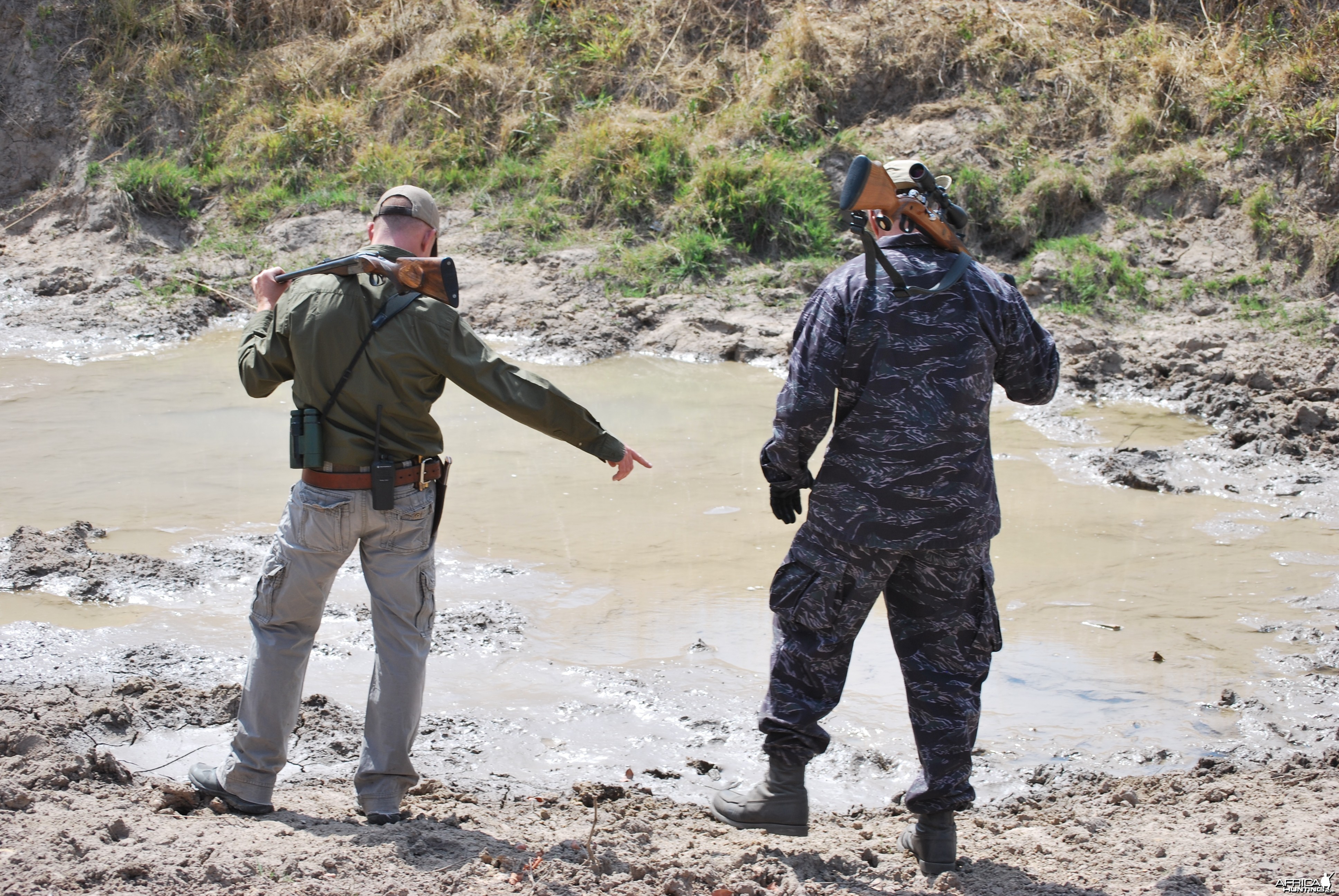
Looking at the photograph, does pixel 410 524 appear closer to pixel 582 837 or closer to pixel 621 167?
pixel 582 837

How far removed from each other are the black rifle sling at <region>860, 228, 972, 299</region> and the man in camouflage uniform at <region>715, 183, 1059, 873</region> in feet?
0.05

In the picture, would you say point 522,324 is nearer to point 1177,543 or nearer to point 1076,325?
point 1076,325

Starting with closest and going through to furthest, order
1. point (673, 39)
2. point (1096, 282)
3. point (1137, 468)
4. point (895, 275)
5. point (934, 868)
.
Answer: point (895, 275) → point (934, 868) → point (1137, 468) → point (1096, 282) → point (673, 39)

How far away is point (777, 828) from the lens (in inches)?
115

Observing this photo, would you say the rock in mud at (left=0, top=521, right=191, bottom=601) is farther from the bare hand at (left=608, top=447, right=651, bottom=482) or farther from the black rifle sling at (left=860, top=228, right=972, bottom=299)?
the black rifle sling at (left=860, top=228, right=972, bottom=299)

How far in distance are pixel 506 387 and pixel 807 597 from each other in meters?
0.92

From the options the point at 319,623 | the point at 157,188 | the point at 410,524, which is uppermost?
the point at 410,524

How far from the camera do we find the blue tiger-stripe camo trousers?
2.75 metres

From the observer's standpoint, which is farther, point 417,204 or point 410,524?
point 417,204

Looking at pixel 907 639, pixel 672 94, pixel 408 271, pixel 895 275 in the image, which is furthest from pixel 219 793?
pixel 672 94

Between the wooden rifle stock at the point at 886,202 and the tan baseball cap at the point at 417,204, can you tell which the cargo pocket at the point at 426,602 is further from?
the wooden rifle stock at the point at 886,202

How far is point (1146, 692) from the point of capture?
4.06 metres

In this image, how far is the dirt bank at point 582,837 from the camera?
2486 millimetres

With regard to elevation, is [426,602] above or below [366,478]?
below
